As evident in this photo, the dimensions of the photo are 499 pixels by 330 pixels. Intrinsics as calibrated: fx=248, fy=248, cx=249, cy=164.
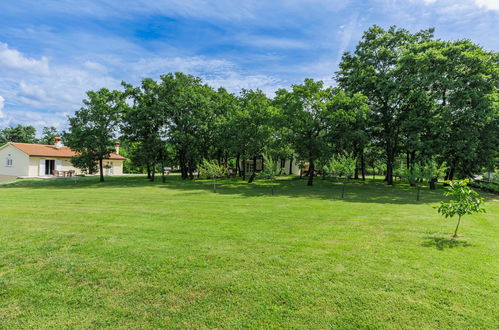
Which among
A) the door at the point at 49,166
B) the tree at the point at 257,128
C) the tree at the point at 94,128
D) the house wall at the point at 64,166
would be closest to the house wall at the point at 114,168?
the house wall at the point at 64,166

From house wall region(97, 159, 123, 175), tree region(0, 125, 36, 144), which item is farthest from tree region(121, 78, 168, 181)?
tree region(0, 125, 36, 144)

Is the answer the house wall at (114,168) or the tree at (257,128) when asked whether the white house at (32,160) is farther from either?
the tree at (257,128)

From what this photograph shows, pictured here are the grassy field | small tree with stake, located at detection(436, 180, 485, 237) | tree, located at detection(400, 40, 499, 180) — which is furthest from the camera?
tree, located at detection(400, 40, 499, 180)

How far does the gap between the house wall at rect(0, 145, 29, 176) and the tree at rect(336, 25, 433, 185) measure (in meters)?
44.2

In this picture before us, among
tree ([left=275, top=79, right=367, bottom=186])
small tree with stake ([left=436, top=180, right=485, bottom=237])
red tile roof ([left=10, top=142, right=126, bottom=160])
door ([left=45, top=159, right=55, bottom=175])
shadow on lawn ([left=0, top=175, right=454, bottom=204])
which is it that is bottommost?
shadow on lawn ([left=0, top=175, right=454, bottom=204])

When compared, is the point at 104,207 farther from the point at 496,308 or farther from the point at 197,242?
the point at 496,308

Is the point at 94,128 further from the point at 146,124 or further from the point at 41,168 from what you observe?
the point at 41,168

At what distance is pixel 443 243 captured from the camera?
7.20 m

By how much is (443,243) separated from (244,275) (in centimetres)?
613

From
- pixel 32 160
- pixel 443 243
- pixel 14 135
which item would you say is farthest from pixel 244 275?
pixel 14 135

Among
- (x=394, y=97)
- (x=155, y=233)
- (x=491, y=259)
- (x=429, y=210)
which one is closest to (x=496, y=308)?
(x=491, y=259)

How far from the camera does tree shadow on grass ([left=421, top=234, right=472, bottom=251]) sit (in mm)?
6938

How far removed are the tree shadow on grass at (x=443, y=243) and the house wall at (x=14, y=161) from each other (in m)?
45.0

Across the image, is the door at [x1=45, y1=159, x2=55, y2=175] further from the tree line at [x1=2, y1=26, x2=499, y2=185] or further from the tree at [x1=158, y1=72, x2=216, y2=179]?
the tree at [x1=158, y1=72, x2=216, y2=179]
